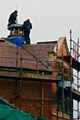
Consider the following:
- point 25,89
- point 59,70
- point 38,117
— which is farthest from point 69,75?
point 38,117

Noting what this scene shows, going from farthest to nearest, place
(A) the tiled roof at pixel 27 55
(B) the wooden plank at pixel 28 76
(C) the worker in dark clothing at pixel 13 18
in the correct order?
(C) the worker in dark clothing at pixel 13 18 → (A) the tiled roof at pixel 27 55 → (B) the wooden plank at pixel 28 76

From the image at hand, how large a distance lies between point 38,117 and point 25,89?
3164mm

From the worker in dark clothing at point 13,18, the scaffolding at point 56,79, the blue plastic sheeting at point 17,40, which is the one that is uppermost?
the worker in dark clothing at point 13,18

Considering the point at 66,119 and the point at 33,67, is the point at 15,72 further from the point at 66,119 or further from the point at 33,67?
the point at 66,119

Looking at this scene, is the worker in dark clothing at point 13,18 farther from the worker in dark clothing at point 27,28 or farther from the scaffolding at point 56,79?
the scaffolding at point 56,79

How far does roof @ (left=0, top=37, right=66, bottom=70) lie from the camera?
32.8 m

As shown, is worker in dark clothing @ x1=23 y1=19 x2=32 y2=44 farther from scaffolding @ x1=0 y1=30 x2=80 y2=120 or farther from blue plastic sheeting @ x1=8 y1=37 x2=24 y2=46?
scaffolding @ x1=0 y1=30 x2=80 y2=120

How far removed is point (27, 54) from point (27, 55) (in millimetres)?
199

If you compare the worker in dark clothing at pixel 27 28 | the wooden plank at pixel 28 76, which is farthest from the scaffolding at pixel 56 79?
the worker in dark clothing at pixel 27 28

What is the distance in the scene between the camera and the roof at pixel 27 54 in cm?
3275

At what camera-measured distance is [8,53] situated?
34.0 metres

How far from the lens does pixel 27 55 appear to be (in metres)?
34.8

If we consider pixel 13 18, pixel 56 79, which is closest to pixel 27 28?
pixel 13 18

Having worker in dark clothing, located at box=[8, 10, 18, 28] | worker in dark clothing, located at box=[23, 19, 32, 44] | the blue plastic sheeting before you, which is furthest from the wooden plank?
worker in dark clothing, located at box=[8, 10, 18, 28]
